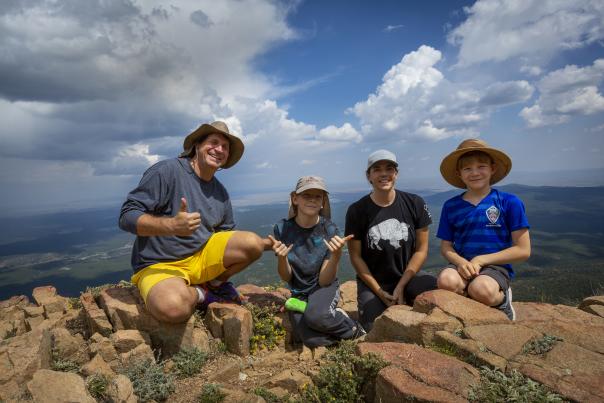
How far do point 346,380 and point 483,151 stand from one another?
14.2 feet

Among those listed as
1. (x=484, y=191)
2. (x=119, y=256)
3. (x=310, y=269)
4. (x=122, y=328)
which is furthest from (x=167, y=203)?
(x=119, y=256)

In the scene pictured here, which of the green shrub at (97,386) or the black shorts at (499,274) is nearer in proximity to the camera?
the green shrub at (97,386)

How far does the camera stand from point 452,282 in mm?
5055

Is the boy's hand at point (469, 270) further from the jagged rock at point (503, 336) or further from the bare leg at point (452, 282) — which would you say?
the jagged rock at point (503, 336)

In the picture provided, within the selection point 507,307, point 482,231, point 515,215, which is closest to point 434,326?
point 507,307

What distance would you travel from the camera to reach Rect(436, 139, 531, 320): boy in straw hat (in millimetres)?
4977

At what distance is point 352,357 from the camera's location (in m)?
3.71

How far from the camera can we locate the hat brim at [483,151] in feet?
17.6

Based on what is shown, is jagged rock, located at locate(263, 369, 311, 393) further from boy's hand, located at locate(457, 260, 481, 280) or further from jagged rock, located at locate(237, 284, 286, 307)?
boy's hand, located at locate(457, 260, 481, 280)

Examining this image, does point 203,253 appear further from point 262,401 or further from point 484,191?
point 484,191

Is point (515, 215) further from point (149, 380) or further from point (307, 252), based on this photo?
point (149, 380)

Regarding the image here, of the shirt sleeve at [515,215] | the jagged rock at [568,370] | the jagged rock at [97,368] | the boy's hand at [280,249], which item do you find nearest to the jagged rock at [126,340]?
the jagged rock at [97,368]

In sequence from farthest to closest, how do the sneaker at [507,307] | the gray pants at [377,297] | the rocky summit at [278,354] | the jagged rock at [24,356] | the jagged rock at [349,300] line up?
the jagged rock at [349,300] < the gray pants at [377,297] < the sneaker at [507,307] < the jagged rock at [24,356] < the rocky summit at [278,354]

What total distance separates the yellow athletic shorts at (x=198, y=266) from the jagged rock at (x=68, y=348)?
4.05ft
